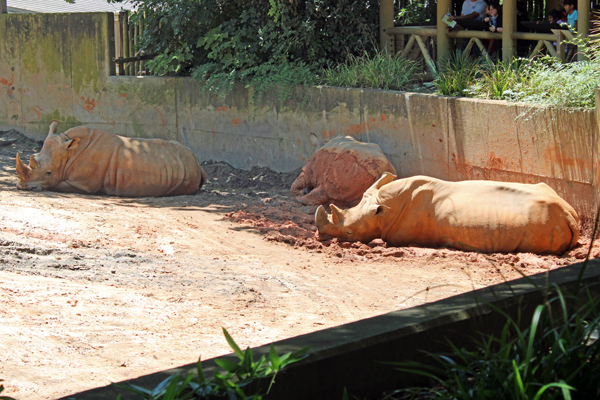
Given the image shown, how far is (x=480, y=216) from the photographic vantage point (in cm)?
754

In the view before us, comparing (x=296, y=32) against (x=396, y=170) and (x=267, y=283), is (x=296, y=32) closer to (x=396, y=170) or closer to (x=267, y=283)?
(x=396, y=170)

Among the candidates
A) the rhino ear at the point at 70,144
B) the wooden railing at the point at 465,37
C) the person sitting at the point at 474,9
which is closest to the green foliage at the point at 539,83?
the wooden railing at the point at 465,37

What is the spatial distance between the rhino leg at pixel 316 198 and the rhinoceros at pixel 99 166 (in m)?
2.18

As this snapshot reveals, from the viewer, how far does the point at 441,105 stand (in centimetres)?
970

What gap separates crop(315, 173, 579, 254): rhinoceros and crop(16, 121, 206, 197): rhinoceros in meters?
3.53

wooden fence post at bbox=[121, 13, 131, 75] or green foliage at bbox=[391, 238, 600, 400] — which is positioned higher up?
wooden fence post at bbox=[121, 13, 131, 75]

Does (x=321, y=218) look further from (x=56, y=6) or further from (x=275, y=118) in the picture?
(x=56, y=6)

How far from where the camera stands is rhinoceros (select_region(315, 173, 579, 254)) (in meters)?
7.35

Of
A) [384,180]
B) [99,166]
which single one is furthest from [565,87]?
[99,166]

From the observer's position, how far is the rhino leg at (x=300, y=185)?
424 inches

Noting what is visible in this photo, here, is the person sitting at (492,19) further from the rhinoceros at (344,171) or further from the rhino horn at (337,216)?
the rhino horn at (337,216)

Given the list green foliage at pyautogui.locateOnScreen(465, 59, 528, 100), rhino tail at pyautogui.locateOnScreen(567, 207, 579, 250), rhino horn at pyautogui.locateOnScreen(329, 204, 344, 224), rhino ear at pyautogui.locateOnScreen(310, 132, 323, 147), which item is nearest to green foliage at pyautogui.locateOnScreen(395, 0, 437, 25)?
rhino ear at pyautogui.locateOnScreen(310, 132, 323, 147)

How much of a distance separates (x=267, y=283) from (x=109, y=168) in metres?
4.93

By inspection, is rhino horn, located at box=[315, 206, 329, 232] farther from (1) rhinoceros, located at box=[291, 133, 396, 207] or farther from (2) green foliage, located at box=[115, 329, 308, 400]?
(2) green foliage, located at box=[115, 329, 308, 400]
